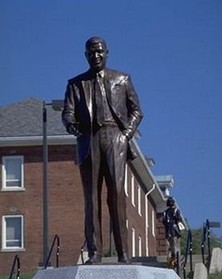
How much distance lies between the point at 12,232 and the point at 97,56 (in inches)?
1504

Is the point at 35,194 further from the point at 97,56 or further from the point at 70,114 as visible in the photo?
the point at 97,56

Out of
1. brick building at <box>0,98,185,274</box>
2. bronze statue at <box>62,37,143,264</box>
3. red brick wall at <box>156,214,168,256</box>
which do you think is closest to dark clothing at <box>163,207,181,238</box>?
bronze statue at <box>62,37,143,264</box>

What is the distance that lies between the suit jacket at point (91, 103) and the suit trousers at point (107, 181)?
138mm

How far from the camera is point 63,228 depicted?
2047 inches

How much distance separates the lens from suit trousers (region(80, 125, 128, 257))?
14352 mm

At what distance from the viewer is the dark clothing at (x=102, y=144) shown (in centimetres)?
1437

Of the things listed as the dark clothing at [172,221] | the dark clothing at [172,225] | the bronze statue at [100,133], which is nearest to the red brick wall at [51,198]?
the dark clothing at [172,225]

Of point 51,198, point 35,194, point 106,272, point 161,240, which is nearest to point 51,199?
point 51,198

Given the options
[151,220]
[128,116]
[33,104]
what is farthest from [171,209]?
[151,220]

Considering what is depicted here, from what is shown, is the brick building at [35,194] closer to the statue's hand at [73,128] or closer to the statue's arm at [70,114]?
the statue's arm at [70,114]

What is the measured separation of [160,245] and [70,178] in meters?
18.6

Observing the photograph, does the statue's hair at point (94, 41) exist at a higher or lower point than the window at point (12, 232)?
lower

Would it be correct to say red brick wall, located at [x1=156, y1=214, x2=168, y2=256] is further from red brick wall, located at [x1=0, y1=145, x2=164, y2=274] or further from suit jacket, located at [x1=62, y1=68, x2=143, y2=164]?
suit jacket, located at [x1=62, y1=68, x2=143, y2=164]

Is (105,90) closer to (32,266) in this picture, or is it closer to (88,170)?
(88,170)
